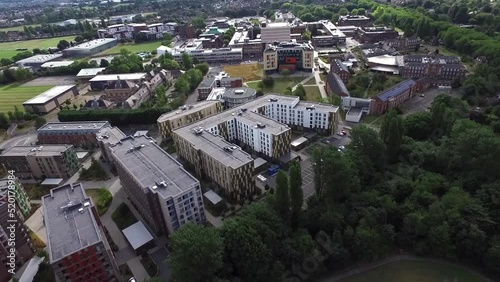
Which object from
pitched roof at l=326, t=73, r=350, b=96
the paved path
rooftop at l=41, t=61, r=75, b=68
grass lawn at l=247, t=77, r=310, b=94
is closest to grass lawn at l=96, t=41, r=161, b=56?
rooftop at l=41, t=61, r=75, b=68

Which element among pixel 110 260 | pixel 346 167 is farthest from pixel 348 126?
pixel 110 260

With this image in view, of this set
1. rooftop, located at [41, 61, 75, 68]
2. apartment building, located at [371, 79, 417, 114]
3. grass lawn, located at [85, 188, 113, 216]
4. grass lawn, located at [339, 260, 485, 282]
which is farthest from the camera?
rooftop, located at [41, 61, 75, 68]

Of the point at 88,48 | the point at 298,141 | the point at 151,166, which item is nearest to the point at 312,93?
the point at 298,141

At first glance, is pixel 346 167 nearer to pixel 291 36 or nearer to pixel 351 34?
pixel 291 36

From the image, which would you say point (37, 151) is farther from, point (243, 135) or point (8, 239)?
point (243, 135)

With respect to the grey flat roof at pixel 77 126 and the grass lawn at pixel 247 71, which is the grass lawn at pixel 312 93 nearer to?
the grass lawn at pixel 247 71

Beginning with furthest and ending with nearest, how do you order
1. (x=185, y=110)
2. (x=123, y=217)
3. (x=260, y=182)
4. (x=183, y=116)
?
(x=185, y=110) < (x=183, y=116) < (x=260, y=182) < (x=123, y=217)

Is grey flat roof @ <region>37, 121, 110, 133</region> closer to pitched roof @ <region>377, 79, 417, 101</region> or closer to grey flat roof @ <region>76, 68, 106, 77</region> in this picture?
grey flat roof @ <region>76, 68, 106, 77</region>
